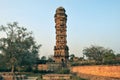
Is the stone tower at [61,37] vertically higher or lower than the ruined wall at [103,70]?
higher

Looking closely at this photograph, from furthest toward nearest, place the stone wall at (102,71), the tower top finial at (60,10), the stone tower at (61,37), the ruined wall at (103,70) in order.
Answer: the tower top finial at (60,10), the stone tower at (61,37), the ruined wall at (103,70), the stone wall at (102,71)

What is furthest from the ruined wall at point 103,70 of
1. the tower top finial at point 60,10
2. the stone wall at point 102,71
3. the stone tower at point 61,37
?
the tower top finial at point 60,10

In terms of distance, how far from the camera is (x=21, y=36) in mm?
54469

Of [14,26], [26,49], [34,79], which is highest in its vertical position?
[14,26]

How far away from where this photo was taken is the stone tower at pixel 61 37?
235 feet

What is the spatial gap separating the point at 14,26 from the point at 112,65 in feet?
77.5

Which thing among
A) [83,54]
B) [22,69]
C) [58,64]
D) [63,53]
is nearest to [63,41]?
[63,53]

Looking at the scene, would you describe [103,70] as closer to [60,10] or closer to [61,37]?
[61,37]

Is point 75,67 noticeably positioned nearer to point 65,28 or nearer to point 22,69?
point 22,69

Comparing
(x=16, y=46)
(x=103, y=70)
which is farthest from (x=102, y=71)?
(x=16, y=46)

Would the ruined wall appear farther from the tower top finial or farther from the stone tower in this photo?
the tower top finial

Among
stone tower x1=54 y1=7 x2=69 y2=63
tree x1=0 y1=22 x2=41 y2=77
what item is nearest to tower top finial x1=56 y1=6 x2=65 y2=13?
stone tower x1=54 y1=7 x2=69 y2=63

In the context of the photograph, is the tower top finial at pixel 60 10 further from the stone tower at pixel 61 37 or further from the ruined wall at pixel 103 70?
the ruined wall at pixel 103 70

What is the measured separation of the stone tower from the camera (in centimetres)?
7175
